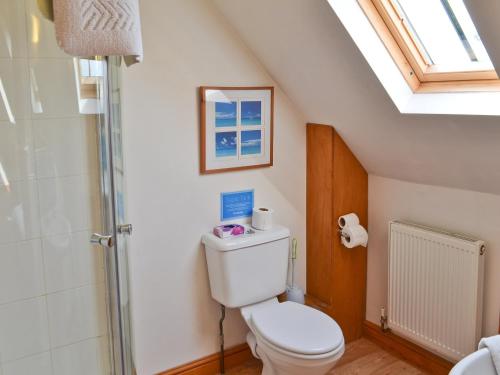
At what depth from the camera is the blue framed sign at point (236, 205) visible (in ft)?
8.49

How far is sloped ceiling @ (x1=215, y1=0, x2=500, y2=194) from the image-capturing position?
205cm

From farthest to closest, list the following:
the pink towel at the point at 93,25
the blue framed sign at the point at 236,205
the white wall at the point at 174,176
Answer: the blue framed sign at the point at 236,205, the white wall at the point at 174,176, the pink towel at the point at 93,25

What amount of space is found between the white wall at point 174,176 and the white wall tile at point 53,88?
1.94 ft

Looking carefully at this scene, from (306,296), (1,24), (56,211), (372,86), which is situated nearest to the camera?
(1,24)

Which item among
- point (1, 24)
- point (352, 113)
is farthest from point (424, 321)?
point (1, 24)

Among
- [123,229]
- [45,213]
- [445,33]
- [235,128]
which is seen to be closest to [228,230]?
[235,128]

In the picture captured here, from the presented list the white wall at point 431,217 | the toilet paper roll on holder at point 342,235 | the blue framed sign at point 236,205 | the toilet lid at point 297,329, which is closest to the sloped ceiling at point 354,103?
the white wall at point 431,217

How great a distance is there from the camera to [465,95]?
2.01m

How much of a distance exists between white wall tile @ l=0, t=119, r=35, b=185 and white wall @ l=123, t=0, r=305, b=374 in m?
0.70

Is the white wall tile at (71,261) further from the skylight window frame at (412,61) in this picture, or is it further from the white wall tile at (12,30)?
the skylight window frame at (412,61)

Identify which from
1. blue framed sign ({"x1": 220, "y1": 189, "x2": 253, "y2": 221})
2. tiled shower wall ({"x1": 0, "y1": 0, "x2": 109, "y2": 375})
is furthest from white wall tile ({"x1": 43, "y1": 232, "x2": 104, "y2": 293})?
blue framed sign ({"x1": 220, "y1": 189, "x2": 253, "y2": 221})

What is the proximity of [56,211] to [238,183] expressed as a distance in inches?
45.2

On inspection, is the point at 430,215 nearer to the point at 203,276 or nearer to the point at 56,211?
the point at 203,276

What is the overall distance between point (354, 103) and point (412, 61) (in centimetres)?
32
